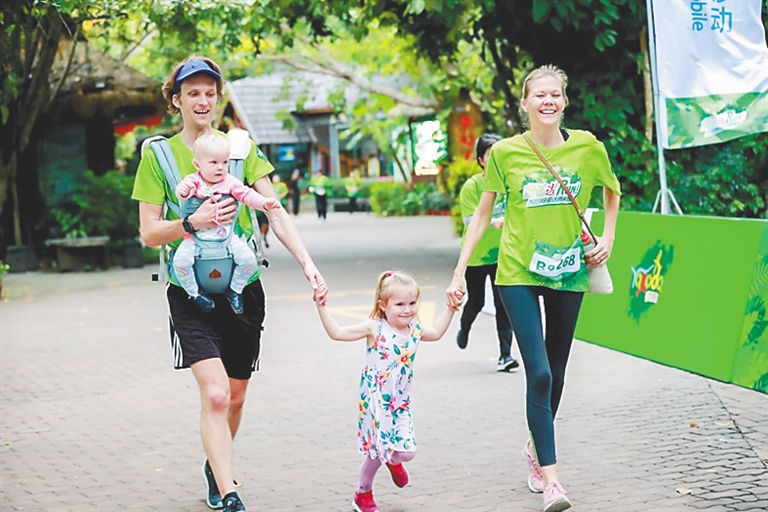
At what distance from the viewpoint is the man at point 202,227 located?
491 centimetres

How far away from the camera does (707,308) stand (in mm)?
7219

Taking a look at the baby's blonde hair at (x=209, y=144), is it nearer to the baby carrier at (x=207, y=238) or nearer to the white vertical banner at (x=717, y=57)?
the baby carrier at (x=207, y=238)

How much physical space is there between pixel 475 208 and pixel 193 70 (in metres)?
4.26

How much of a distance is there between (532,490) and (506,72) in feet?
34.6

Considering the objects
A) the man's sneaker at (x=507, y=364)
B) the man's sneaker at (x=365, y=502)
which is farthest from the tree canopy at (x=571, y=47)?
the man's sneaker at (x=365, y=502)

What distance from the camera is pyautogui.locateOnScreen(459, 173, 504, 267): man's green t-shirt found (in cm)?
877

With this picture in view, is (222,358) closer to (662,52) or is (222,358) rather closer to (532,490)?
(532,490)

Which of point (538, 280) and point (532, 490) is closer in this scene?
point (538, 280)

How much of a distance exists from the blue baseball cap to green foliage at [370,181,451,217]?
111 ft

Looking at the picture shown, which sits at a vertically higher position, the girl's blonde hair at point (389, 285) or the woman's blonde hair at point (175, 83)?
the woman's blonde hair at point (175, 83)

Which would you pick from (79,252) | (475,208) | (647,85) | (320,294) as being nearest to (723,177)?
(647,85)

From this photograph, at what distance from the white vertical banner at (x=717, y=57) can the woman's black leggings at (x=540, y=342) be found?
4.89 meters

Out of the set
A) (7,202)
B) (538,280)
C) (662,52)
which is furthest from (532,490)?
(7,202)

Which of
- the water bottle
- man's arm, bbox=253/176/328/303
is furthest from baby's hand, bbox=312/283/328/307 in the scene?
the water bottle
